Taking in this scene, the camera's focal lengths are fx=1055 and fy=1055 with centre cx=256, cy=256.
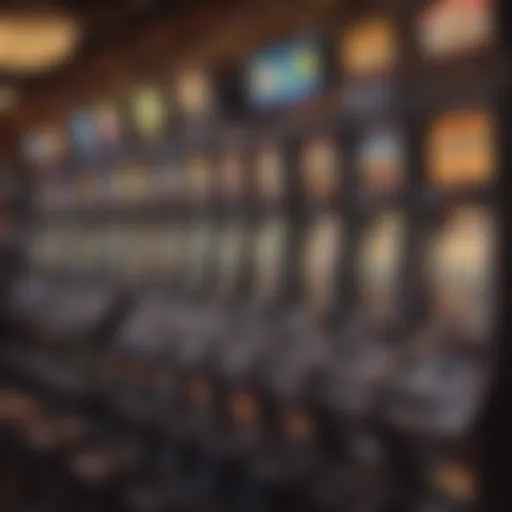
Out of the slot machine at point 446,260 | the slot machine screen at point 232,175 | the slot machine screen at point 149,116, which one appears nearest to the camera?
the slot machine at point 446,260

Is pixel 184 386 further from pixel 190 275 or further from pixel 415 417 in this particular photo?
pixel 415 417

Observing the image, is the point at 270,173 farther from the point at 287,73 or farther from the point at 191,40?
the point at 191,40

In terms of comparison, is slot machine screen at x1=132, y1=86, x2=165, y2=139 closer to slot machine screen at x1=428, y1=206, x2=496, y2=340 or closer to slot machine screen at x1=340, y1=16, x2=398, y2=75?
slot machine screen at x1=340, y1=16, x2=398, y2=75

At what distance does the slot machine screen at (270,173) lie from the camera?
2.32m

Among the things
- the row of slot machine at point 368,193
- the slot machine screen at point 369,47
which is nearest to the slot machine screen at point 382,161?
the row of slot machine at point 368,193

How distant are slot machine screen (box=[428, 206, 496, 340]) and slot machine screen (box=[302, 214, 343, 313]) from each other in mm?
279

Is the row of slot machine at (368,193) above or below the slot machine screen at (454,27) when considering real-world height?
below

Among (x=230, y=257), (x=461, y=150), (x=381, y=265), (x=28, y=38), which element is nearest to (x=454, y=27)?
(x=461, y=150)

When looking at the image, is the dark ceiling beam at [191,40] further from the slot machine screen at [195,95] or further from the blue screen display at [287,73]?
the slot machine screen at [195,95]

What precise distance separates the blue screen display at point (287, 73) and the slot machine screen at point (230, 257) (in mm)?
322

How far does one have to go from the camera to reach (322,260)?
7.23ft

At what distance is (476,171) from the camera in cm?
180

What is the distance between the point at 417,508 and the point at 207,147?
3.66 ft

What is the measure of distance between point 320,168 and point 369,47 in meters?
0.29
